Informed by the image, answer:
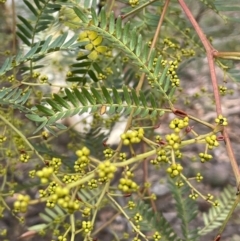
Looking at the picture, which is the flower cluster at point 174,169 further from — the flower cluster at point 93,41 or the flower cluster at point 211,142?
the flower cluster at point 93,41

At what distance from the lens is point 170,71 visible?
2.46 ft

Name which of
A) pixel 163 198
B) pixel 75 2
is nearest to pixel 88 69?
pixel 75 2

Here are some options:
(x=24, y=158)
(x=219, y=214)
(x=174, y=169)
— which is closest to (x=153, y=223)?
(x=219, y=214)

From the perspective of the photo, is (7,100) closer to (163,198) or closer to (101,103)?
(101,103)

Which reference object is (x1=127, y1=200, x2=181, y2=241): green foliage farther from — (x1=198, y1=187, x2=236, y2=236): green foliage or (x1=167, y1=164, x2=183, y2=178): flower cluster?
(x1=167, y1=164, x2=183, y2=178): flower cluster

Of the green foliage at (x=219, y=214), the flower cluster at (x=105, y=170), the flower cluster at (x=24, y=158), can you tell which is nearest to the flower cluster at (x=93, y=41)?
the flower cluster at (x=24, y=158)

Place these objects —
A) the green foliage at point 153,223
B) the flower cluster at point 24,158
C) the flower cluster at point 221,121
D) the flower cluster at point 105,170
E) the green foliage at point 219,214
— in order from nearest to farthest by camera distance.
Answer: the flower cluster at point 105,170
the flower cluster at point 221,121
the flower cluster at point 24,158
the green foliage at point 153,223
the green foliage at point 219,214

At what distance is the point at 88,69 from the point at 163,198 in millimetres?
1251

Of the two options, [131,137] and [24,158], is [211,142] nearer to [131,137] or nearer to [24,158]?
[131,137]

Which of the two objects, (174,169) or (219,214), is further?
(219,214)

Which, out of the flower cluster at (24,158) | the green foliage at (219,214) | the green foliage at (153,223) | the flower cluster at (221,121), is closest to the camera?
the flower cluster at (221,121)

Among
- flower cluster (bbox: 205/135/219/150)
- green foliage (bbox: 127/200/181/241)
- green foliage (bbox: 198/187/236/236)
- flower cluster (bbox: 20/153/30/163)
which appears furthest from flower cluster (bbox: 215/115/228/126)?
green foliage (bbox: 198/187/236/236)

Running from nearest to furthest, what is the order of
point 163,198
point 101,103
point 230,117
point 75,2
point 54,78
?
1. point 101,103
2. point 75,2
3. point 54,78
4. point 163,198
5. point 230,117

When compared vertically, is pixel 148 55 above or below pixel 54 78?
above
